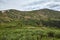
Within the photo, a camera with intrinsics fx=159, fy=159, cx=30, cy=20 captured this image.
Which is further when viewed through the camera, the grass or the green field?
the green field

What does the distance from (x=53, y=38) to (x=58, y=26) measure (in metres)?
63.3

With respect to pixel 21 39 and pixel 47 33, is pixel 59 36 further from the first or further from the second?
pixel 21 39

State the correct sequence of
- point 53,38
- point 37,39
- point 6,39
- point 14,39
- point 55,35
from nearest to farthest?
point 6,39 < point 14,39 < point 37,39 < point 53,38 < point 55,35

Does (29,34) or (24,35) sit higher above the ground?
(24,35)

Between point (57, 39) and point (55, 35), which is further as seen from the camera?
point (55, 35)

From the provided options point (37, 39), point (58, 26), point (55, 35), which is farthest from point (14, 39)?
point (58, 26)

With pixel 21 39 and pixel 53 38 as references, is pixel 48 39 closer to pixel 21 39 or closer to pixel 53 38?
pixel 53 38

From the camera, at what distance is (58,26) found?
581 ft

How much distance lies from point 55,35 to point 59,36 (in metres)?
3.36

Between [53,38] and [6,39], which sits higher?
[6,39]

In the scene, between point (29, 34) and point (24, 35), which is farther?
point (29, 34)

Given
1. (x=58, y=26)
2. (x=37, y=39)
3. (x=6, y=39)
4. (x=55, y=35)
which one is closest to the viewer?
(x=6, y=39)

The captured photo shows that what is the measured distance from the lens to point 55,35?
12488 centimetres

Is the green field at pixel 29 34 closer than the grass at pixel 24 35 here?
No
